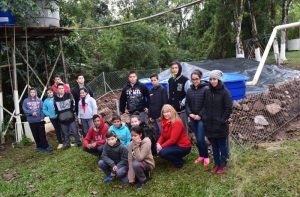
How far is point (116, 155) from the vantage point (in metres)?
4.81

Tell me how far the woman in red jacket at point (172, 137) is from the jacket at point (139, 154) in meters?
0.25

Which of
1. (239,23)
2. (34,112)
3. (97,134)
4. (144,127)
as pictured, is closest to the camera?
(144,127)

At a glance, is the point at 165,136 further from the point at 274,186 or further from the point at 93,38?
the point at 93,38

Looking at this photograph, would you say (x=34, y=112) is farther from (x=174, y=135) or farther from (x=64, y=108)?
(x=174, y=135)

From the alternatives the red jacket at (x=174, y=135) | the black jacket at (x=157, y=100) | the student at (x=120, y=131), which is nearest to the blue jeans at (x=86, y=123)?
the student at (x=120, y=131)

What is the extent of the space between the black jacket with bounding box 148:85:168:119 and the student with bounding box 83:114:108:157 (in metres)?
0.92

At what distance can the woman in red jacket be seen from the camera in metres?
4.72

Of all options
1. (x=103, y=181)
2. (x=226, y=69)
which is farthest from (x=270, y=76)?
A: (x=103, y=181)

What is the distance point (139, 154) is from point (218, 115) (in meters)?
1.26

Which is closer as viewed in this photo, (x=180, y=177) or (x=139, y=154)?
(x=139, y=154)

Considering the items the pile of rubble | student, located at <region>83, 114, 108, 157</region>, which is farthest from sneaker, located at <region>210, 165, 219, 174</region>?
student, located at <region>83, 114, 108, 157</region>

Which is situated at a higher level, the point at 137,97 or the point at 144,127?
the point at 137,97

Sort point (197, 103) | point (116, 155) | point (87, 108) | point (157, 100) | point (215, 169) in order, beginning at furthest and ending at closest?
point (87, 108) → point (157, 100) → point (116, 155) → point (197, 103) → point (215, 169)

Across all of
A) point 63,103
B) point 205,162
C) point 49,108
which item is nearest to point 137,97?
point 205,162
